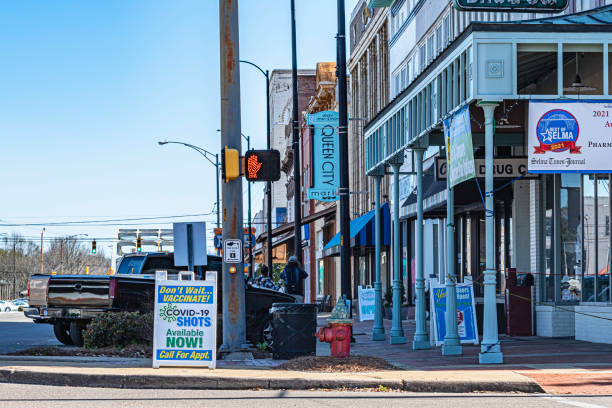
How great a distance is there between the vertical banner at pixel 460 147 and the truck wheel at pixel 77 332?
300 inches

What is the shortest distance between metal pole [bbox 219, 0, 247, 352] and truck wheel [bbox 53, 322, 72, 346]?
5.58m

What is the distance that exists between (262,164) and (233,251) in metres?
1.44

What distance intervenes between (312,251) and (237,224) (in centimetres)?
4541

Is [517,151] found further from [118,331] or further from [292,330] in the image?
[118,331]

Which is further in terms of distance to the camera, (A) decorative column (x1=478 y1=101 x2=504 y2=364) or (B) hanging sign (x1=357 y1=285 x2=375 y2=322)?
(B) hanging sign (x1=357 y1=285 x2=375 y2=322)

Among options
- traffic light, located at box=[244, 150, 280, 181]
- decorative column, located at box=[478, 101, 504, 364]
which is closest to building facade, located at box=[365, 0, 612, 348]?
decorative column, located at box=[478, 101, 504, 364]

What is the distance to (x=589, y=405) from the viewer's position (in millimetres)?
9734

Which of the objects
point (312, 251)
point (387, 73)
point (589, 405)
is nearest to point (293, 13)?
point (387, 73)

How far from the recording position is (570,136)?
45.6 ft

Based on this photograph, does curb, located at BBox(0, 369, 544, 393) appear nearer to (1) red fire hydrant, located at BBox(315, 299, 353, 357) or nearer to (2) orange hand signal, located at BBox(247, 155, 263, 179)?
Answer: (1) red fire hydrant, located at BBox(315, 299, 353, 357)

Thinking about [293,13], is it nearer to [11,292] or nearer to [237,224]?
[237,224]

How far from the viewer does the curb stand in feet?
37.0

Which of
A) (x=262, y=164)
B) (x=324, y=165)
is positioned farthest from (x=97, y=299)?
(x=324, y=165)

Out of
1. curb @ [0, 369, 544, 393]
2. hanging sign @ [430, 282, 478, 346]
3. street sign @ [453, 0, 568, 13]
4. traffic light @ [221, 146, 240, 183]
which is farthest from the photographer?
hanging sign @ [430, 282, 478, 346]
